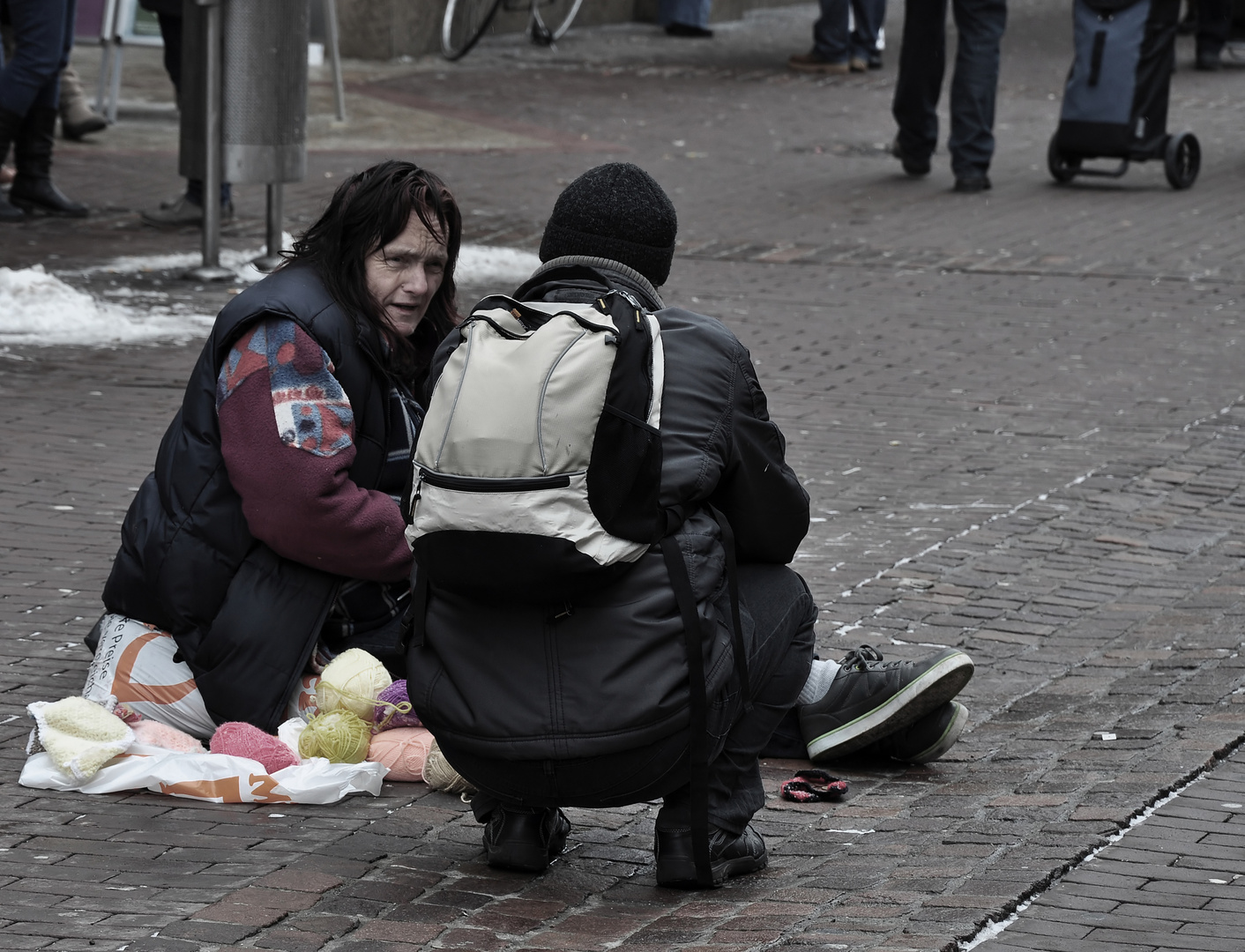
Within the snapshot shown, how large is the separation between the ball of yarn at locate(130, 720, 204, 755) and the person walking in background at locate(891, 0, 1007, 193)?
27.7ft

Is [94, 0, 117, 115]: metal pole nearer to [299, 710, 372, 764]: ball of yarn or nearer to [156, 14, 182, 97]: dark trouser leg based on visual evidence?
[156, 14, 182, 97]: dark trouser leg

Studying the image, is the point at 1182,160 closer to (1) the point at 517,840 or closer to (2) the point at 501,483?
(1) the point at 517,840

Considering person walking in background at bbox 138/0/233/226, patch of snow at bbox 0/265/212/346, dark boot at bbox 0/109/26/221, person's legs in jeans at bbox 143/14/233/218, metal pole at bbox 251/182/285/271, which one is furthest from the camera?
person's legs in jeans at bbox 143/14/233/218

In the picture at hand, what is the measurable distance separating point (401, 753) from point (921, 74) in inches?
343

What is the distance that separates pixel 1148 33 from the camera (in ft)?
36.1

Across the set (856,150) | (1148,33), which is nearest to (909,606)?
(1148,33)

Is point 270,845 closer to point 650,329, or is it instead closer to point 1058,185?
point 650,329

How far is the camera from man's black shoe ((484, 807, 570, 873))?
11.5ft

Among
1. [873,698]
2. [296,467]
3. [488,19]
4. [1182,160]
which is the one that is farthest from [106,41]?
[873,698]

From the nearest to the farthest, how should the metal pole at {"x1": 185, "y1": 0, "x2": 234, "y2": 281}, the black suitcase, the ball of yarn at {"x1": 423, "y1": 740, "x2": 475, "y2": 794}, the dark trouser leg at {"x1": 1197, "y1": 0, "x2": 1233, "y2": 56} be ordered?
the ball of yarn at {"x1": 423, "y1": 740, "x2": 475, "y2": 794}, the metal pole at {"x1": 185, "y1": 0, "x2": 234, "y2": 281}, the black suitcase, the dark trouser leg at {"x1": 1197, "y1": 0, "x2": 1233, "y2": 56}

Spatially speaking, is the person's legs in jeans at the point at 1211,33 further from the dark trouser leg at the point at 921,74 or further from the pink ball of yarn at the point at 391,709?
the pink ball of yarn at the point at 391,709

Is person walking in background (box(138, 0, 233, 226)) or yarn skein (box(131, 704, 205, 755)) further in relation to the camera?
person walking in background (box(138, 0, 233, 226))

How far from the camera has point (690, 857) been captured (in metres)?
3.42

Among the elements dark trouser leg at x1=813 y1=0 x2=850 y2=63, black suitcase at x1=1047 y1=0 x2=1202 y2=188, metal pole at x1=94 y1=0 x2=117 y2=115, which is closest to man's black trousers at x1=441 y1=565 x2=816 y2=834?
black suitcase at x1=1047 y1=0 x2=1202 y2=188
